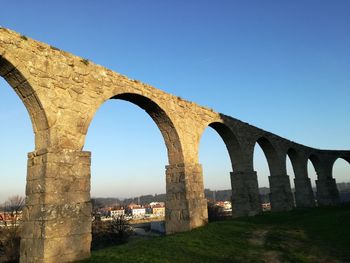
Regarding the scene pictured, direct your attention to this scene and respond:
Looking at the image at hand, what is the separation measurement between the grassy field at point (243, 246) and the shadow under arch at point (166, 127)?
2943mm

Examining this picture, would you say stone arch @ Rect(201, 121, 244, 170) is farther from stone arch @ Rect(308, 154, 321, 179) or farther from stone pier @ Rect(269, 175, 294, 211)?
stone arch @ Rect(308, 154, 321, 179)

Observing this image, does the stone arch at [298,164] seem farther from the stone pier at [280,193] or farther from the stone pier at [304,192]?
the stone pier at [280,193]

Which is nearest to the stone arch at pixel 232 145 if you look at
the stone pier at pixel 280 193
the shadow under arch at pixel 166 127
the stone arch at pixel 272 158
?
the stone arch at pixel 272 158

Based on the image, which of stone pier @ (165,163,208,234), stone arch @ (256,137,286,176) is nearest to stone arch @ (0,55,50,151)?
stone pier @ (165,163,208,234)

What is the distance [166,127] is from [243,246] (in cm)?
524

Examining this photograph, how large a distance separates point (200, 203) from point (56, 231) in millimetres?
6241

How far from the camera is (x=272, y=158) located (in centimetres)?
1984

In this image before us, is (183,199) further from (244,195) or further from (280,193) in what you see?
(280,193)

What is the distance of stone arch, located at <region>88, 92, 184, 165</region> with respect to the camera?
35.7ft

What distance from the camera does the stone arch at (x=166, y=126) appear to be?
10891mm

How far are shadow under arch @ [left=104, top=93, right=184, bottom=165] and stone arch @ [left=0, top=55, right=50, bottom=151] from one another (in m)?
3.83

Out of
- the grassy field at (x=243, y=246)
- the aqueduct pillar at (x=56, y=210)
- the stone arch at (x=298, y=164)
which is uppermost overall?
the stone arch at (x=298, y=164)

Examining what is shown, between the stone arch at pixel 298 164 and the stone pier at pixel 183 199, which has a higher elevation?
the stone arch at pixel 298 164

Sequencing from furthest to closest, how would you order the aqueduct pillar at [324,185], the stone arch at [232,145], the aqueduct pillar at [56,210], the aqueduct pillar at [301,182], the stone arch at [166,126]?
the aqueduct pillar at [324,185]
the aqueduct pillar at [301,182]
the stone arch at [232,145]
the stone arch at [166,126]
the aqueduct pillar at [56,210]
